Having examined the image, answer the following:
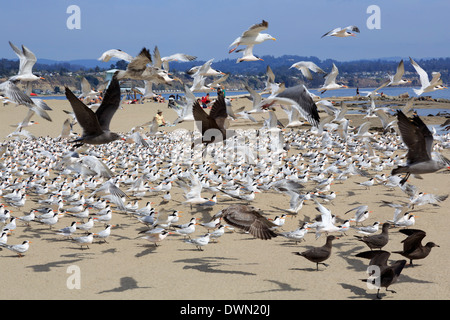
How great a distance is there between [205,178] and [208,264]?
16.2 feet

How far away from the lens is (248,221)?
685 cm

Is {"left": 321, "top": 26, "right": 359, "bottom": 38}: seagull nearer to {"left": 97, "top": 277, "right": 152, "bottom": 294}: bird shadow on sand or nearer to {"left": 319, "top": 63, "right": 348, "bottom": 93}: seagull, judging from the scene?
{"left": 319, "top": 63, "right": 348, "bottom": 93}: seagull

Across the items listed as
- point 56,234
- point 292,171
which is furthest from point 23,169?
point 292,171

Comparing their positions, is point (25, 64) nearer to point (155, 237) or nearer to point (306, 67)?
point (155, 237)

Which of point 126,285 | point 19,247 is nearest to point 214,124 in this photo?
point 126,285

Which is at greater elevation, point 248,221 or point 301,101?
point 301,101

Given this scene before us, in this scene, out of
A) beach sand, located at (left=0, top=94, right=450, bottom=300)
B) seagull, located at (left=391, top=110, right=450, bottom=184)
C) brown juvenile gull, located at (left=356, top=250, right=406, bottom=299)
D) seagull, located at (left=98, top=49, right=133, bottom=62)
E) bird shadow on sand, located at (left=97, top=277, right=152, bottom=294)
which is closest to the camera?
brown juvenile gull, located at (left=356, top=250, right=406, bottom=299)

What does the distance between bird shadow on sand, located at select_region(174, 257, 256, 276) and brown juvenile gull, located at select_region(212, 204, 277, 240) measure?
2.75 feet

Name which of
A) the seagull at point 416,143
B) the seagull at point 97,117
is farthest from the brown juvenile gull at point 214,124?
the seagull at point 416,143

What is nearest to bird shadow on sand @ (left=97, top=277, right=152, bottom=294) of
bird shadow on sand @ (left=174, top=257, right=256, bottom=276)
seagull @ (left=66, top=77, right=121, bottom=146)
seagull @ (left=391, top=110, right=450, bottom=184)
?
bird shadow on sand @ (left=174, top=257, right=256, bottom=276)

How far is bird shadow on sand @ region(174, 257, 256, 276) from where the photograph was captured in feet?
24.0

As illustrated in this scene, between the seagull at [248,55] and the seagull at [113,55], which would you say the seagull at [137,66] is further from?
the seagull at [248,55]

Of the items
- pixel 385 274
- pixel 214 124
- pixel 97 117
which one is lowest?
pixel 385 274

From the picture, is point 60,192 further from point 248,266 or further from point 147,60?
point 248,266
